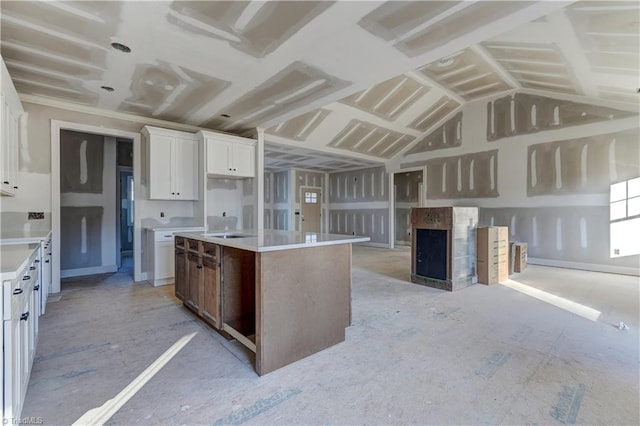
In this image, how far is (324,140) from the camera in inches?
261

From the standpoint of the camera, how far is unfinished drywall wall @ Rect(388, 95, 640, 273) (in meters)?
5.20

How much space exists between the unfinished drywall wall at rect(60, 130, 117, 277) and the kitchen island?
3459mm

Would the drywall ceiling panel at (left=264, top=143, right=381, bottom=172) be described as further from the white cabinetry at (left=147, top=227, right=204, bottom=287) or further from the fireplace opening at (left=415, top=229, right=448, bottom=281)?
the fireplace opening at (left=415, top=229, right=448, bottom=281)

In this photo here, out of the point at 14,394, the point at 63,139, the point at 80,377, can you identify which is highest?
the point at 63,139

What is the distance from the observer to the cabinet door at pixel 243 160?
16.2ft

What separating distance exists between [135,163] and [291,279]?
12.8 feet

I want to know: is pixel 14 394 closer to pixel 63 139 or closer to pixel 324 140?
pixel 63 139

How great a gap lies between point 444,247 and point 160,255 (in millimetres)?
4222

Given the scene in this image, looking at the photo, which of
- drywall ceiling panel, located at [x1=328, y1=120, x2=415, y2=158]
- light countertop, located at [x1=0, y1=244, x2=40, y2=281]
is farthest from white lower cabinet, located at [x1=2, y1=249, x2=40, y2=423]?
drywall ceiling panel, located at [x1=328, y1=120, x2=415, y2=158]

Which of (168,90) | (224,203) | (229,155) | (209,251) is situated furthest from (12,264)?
(224,203)

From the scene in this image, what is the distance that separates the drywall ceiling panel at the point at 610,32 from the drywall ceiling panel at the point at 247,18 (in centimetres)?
266

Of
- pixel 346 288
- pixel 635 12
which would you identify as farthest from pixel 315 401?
pixel 635 12

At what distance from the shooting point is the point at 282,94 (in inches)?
149

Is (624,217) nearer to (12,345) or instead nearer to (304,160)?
(304,160)
